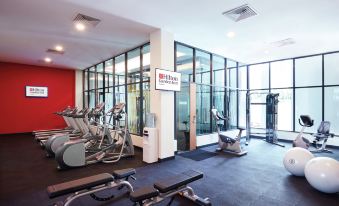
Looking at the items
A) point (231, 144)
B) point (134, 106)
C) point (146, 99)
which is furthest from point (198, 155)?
point (134, 106)

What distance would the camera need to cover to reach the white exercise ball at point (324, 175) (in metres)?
2.88

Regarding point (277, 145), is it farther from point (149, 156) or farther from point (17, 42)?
point (17, 42)

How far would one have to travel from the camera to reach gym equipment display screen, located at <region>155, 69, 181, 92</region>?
4531 millimetres

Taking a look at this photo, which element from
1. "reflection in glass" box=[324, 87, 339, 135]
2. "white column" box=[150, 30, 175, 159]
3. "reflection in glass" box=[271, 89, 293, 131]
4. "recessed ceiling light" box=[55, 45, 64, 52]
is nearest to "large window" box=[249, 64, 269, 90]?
"reflection in glass" box=[271, 89, 293, 131]

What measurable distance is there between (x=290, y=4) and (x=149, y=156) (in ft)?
13.8

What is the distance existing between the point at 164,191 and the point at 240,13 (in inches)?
139

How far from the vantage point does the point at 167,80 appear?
4.73 meters

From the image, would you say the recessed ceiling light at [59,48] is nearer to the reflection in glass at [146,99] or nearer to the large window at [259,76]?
the reflection in glass at [146,99]

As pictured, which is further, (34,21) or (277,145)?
(277,145)

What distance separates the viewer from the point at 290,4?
347 cm

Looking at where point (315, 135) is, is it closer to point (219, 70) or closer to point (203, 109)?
point (203, 109)

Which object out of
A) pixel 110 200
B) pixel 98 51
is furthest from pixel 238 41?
pixel 110 200

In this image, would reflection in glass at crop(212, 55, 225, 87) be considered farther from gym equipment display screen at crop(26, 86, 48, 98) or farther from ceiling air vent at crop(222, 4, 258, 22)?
gym equipment display screen at crop(26, 86, 48, 98)

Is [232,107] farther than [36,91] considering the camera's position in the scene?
No
